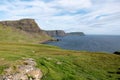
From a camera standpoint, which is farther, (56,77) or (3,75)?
(56,77)

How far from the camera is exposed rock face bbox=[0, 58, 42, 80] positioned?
3747 centimetres

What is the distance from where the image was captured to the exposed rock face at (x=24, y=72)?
37.5 meters

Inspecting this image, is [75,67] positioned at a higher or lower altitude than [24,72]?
lower

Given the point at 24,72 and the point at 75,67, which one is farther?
the point at 75,67

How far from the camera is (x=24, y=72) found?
1550 inches

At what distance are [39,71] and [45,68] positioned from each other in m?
2.37

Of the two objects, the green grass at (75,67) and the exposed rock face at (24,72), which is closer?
the exposed rock face at (24,72)

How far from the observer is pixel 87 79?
1678 inches

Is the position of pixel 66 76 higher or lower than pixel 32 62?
lower

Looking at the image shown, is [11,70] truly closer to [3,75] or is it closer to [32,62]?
[3,75]

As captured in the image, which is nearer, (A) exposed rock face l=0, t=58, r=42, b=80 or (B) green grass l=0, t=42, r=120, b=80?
(A) exposed rock face l=0, t=58, r=42, b=80

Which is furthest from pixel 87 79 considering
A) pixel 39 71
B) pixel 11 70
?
pixel 11 70

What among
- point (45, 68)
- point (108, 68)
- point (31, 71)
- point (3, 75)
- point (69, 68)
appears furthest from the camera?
point (108, 68)

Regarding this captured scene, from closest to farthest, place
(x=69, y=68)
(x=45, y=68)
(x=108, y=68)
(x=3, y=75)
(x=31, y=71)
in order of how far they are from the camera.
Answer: (x=3, y=75)
(x=31, y=71)
(x=45, y=68)
(x=69, y=68)
(x=108, y=68)
